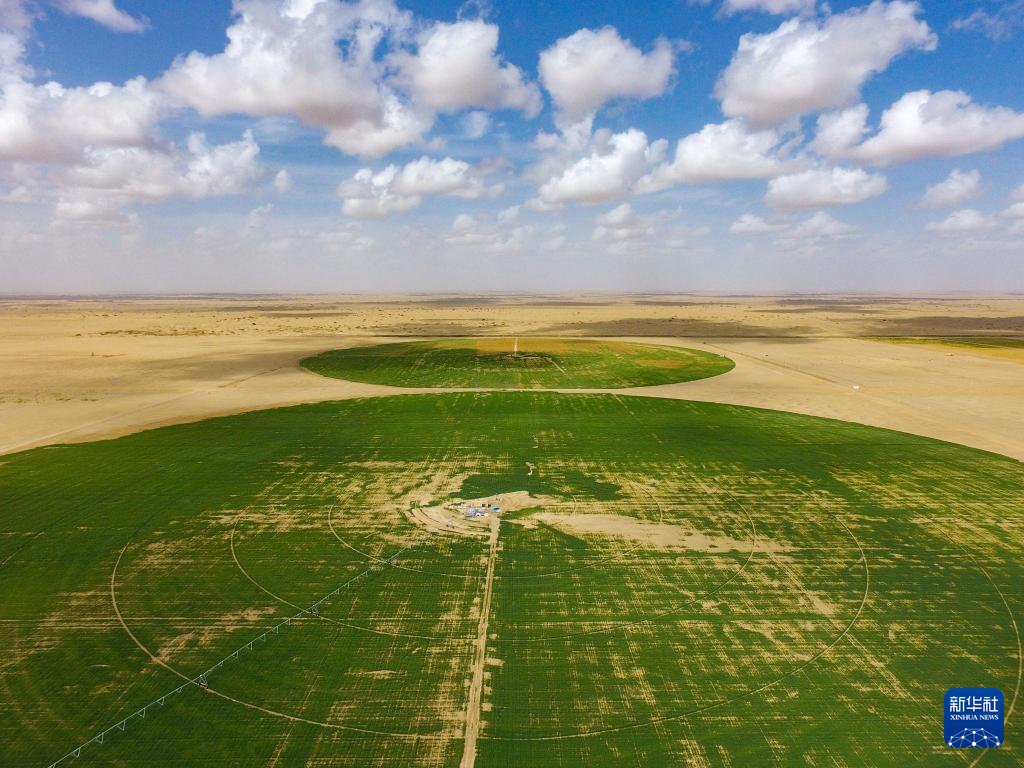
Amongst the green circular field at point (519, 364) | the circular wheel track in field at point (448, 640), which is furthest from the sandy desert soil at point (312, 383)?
the circular wheel track in field at point (448, 640)

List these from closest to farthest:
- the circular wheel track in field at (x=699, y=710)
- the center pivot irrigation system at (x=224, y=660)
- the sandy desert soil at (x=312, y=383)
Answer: the center pivot irrigation system at (x=224, y=660) → the circular wheel track in field at (x=699, y=710) → the sandy desert soil at (x=312, y=383)

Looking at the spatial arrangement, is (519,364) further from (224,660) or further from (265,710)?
(265,710)

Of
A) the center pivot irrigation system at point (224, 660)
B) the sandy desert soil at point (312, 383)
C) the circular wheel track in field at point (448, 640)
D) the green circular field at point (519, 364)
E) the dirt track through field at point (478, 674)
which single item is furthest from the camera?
the green circular field at point (519, 364)

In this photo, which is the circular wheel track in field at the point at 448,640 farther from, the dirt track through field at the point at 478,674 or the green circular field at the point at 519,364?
the green circular field at the point at 519,364

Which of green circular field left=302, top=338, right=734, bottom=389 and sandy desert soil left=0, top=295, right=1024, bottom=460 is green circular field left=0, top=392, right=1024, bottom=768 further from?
green circular field left=302, top=338, right=734, bottom=389

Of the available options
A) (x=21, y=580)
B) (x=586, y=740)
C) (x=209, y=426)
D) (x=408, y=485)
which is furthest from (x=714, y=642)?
(x=209, y=426)

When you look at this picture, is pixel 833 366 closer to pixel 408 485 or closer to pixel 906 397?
pixel 906 397

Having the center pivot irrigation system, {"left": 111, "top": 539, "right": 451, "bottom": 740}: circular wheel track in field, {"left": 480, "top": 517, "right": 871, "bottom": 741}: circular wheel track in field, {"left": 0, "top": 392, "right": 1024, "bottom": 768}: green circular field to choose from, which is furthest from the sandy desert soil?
{"left": 480, "top": 517, "right": 871, "bottom": 741}: circular wheel track in field
